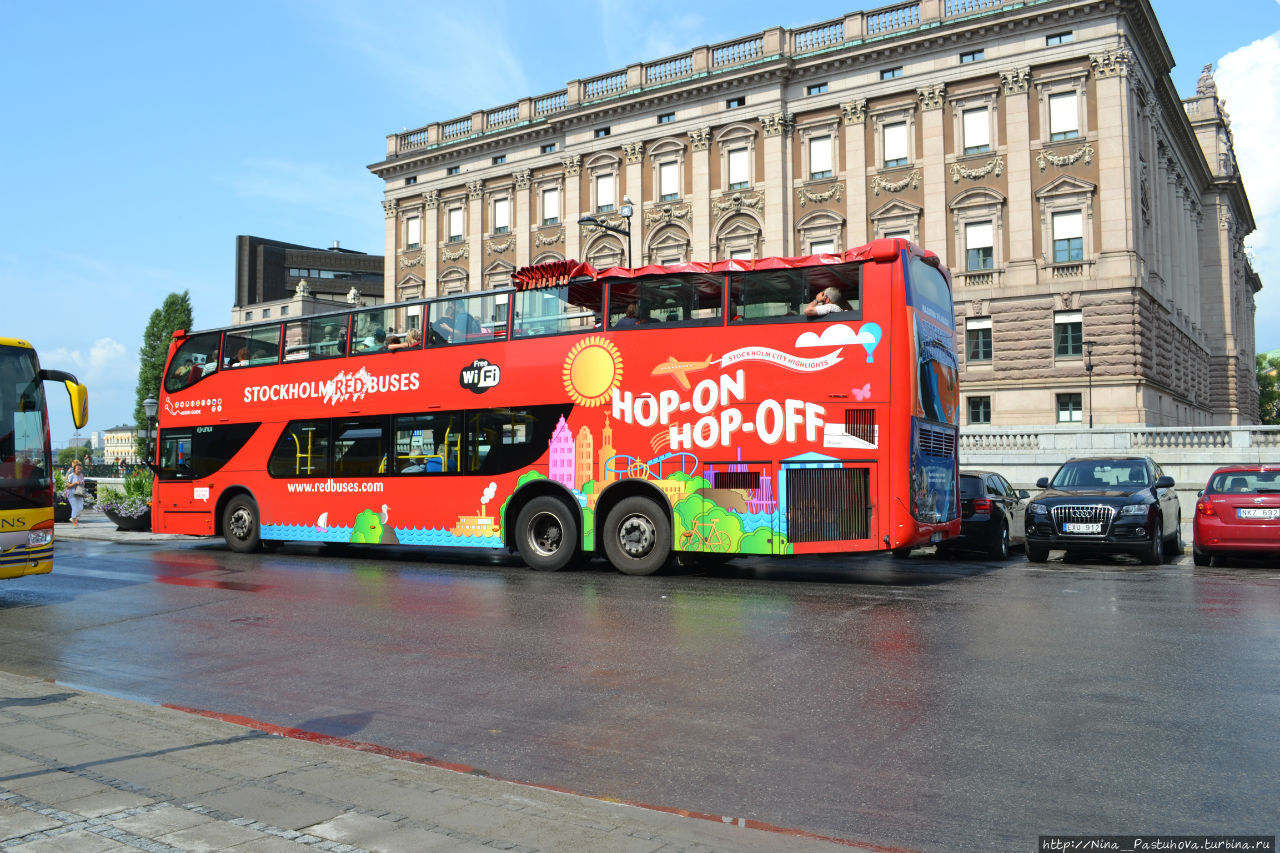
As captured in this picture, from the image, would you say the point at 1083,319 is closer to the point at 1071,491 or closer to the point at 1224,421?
the point at 1071,491

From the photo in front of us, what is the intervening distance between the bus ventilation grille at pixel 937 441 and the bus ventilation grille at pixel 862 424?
2.44 ft

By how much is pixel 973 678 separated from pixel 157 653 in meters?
6.98

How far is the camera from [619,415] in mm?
14102

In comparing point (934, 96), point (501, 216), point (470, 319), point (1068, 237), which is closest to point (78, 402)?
point (470, 319)

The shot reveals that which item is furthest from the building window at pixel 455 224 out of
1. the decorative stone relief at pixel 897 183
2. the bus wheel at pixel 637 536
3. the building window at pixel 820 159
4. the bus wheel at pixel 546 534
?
the bus wheel at pixel 637 536

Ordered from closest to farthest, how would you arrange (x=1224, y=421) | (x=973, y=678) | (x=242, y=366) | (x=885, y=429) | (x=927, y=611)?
(x=973, y=678) < (x=927, y=611) < (x=885, y=429) < (x=242, y=366) < (x=1224, y=421)

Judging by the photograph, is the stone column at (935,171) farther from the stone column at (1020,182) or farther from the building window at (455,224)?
the building window at (455,224)

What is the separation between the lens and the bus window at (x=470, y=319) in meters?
15.6

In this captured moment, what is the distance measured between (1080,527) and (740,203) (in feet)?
110

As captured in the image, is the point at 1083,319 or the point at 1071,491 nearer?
the point at 1071,491

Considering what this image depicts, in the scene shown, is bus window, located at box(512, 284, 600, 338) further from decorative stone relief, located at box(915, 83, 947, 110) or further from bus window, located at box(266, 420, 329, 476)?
decorative stone relief, located at box(915, 83, 947, 110)

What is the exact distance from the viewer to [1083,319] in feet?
130

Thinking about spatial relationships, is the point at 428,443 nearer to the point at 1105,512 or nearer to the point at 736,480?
the point at 736,480

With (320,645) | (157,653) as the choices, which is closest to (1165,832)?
(320,645)
